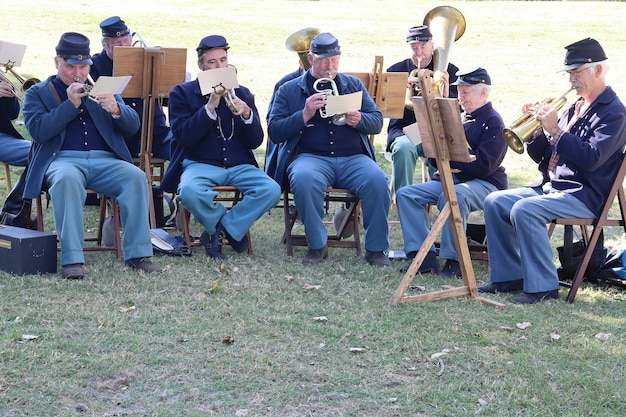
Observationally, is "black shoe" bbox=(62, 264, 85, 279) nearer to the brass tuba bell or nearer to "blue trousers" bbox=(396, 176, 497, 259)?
"blue trousers" bbox=(396, 176, 497, 259)

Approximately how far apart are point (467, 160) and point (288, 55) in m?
13.6

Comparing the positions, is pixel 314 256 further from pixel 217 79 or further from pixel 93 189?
pixel 93 189

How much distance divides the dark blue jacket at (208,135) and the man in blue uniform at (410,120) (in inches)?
→ 55.0

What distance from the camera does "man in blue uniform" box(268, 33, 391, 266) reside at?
6.91 metres

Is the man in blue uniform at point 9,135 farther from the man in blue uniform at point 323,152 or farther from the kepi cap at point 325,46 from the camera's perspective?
the kepi cap at point 325,46


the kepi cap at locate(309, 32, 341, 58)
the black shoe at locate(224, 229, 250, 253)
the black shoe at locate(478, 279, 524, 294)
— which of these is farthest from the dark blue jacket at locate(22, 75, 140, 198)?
the black shoe at locate(478, 279, 524, 294)

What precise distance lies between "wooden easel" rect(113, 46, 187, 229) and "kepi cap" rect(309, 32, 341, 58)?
1198 mm

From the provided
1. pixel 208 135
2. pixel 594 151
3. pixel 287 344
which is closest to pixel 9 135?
pixel 208 135

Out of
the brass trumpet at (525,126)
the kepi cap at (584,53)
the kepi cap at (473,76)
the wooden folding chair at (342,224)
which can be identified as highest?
the kepi cap at (584,53)

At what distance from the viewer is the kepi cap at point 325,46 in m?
6.98

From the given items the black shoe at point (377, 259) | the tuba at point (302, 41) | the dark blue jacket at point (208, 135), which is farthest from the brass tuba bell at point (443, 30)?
the black shoe at point (377, 259)

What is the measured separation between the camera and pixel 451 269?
663 cm

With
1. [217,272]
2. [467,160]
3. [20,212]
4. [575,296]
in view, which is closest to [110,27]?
[20,212]

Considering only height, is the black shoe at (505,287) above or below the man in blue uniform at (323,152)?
below
